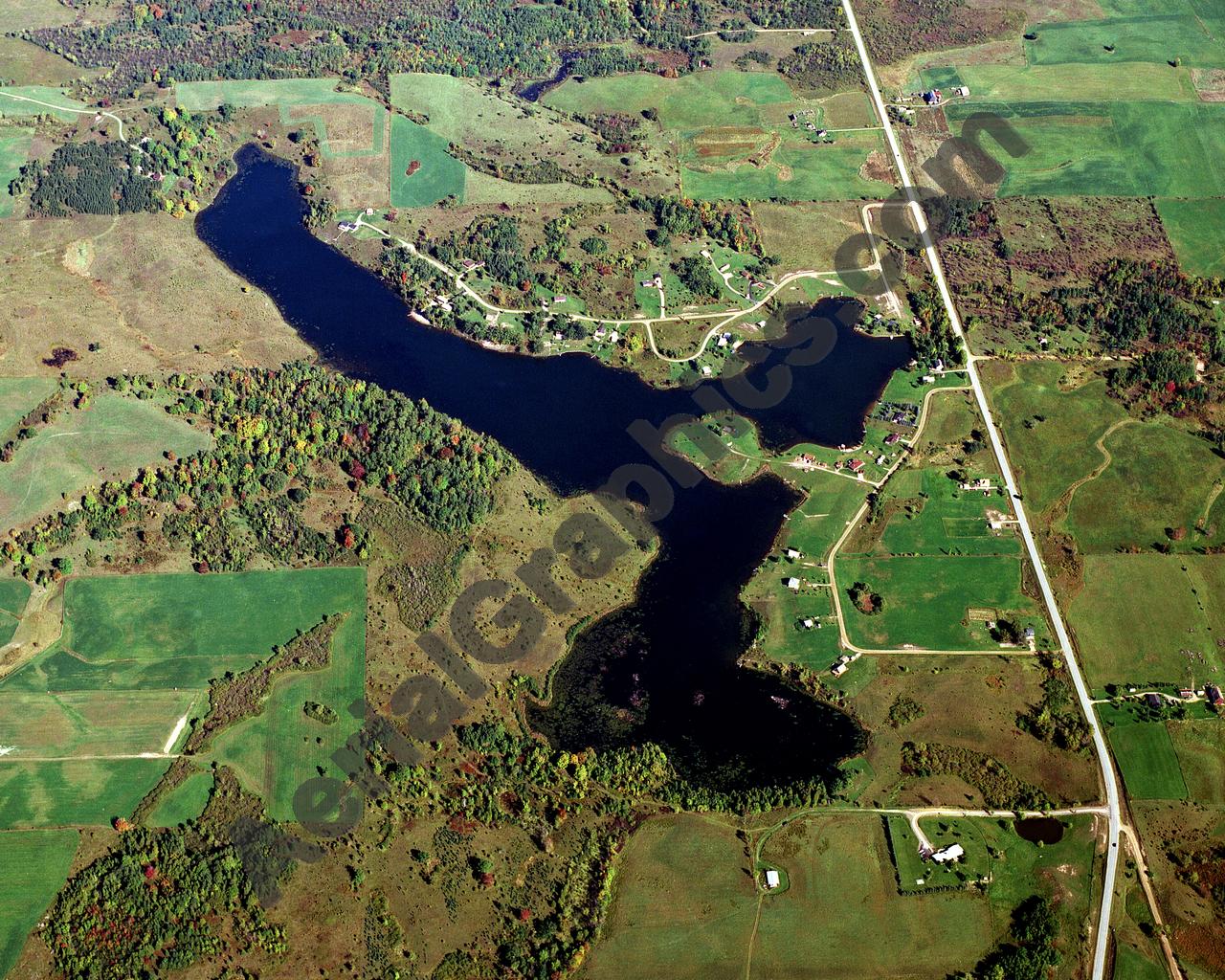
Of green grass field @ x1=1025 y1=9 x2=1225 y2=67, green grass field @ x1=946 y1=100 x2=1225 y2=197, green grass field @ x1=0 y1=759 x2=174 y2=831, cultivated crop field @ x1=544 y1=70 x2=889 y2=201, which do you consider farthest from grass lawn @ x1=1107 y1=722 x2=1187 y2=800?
green grass field @ x1=1025 y1=9 x2=1225 y2=67

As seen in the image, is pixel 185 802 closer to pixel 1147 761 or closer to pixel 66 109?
pixel 1147 761

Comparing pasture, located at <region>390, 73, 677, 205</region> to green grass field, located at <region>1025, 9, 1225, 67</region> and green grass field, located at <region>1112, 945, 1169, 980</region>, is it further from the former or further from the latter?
green grass field, located at <region>1112, 945, 1169, 980</region>

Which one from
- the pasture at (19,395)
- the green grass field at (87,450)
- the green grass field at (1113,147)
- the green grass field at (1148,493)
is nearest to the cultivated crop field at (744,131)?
the green grass field at (1113,147)

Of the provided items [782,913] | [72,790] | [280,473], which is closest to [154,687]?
[72,790]

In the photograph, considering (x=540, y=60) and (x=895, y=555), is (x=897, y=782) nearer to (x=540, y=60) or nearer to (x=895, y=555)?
(x=895, y=555)

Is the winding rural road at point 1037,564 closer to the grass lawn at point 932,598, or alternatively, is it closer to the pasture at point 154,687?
the grass lawn at point 932,598

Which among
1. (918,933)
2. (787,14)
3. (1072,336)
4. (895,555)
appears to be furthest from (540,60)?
(918,933)
